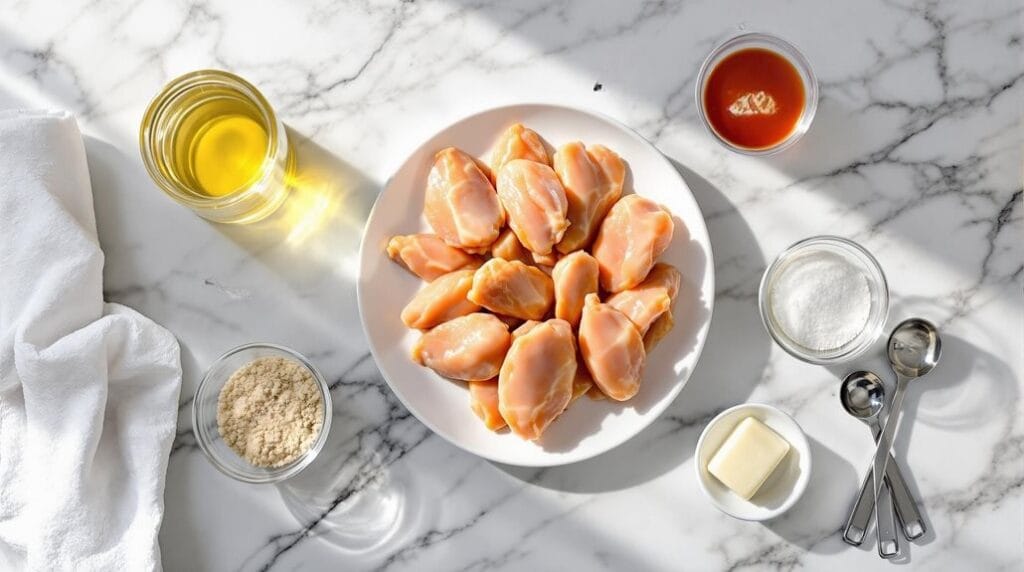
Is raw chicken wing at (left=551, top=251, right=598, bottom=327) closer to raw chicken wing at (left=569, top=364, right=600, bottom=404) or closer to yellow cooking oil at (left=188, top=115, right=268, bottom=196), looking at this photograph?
raw chicken wing at (left=569, top=364, right=600, bottom=404)

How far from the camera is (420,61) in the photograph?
5.14 ft

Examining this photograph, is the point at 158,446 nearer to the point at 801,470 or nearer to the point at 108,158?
the point at 108,158

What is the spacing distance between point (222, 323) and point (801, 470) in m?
1.04

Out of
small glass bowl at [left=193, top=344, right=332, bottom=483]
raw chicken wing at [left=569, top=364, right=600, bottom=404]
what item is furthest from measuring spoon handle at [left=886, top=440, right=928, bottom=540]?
small glass bowl at [left=193, top=344, right=332, bottom=483]

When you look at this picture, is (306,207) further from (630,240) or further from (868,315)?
(868,315)

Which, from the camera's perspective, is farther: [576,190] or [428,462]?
[428,462]

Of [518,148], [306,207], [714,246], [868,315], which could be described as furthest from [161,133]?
[868,315]

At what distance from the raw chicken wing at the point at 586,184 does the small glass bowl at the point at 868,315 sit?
30 cm

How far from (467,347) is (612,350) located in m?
0.23

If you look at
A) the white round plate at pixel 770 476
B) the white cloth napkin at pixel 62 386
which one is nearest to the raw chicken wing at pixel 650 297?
the white round plate at pixel 770 476

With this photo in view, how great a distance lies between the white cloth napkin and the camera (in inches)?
57.7

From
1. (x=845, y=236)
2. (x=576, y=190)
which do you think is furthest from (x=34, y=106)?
(x=845, y=236)

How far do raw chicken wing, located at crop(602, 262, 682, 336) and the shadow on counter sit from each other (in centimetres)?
14

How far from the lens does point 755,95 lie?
1495mm
